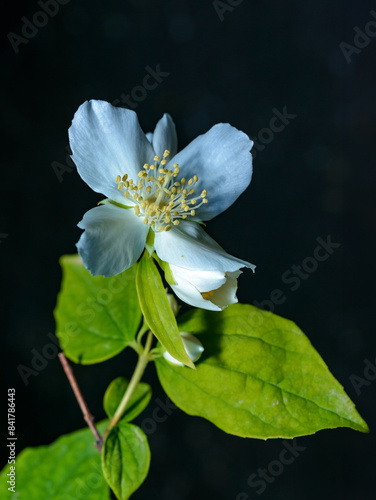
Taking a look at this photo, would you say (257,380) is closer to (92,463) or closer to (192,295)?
(192,295)

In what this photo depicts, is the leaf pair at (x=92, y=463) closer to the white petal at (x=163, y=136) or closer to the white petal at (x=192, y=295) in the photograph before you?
the white petal at (x=192, y=295)

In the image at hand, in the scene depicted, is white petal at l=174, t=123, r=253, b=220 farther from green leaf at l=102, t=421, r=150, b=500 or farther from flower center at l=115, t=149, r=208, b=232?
green leaf at l=102, t=421, r=150, b=500

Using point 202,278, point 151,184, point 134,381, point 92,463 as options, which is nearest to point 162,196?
point 151,184

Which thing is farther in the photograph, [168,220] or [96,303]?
[96,303]

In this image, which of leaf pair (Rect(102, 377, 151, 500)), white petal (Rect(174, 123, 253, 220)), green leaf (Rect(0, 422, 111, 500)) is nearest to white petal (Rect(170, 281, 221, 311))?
white petal (Rect(174, 123, 253, 220))

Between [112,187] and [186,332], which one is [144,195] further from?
[186,332]

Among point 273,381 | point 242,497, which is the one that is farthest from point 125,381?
point 242,497
